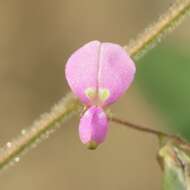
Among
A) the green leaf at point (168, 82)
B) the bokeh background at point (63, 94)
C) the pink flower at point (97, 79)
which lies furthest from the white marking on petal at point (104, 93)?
the bokeh background at point (63, 94)

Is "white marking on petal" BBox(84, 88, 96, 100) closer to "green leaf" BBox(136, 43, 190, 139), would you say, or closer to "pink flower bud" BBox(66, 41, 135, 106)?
"pink flower bud" BBox(66, 41, 135, 106)

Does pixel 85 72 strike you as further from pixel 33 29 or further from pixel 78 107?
pixel 33 29

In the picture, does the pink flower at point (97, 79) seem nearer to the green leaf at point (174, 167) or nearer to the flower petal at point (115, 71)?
the flower petal at point (115, 71)

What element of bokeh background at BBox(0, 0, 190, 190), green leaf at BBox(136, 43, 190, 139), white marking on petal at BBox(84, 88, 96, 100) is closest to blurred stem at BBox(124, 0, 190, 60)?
white marking on petal at BBox(84, 88, 96, 100)

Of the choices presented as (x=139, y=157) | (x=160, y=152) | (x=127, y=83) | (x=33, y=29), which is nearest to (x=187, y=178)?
(x=160, y=152)

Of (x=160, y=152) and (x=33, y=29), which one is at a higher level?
(x=33, y=29)

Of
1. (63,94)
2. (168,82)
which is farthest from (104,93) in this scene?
(63,94)
